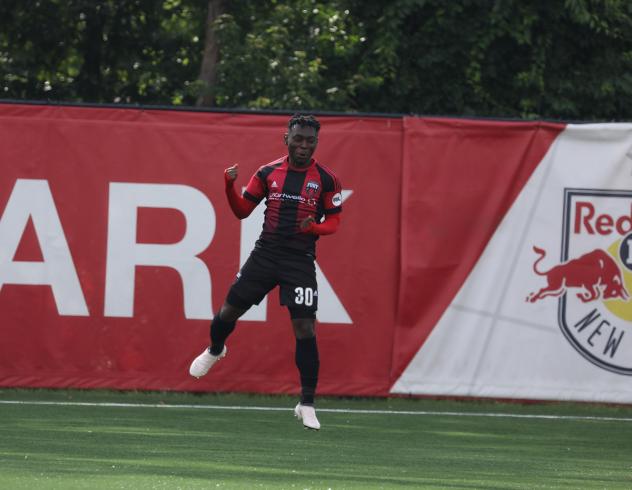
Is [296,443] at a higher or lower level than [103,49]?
lower

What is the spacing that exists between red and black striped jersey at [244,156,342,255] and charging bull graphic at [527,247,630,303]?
373 centimetres

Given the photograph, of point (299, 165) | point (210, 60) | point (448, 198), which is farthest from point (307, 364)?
point (210, 60)

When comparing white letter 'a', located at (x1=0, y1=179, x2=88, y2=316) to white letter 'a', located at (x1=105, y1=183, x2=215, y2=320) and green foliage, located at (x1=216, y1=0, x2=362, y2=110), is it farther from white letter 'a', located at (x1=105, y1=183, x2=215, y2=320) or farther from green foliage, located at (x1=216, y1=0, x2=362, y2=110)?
green foliage, located at (x1=216, y1=0, x2=362, y2=110)

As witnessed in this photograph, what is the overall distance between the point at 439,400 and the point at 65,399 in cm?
328

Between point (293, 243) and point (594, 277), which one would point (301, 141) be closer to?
point (293, 243)

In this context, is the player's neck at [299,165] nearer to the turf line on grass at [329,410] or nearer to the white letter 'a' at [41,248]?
the turf line on grass at [329,410]

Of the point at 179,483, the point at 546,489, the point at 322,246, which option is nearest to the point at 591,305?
the point at 322,246

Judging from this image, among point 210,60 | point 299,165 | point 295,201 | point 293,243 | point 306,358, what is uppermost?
point 210,60

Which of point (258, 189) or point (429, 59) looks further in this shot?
point (429, 59)

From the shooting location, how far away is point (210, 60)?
775 inches

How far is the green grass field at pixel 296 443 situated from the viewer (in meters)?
8.08

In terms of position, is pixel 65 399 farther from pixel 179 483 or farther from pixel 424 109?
pixel 424 109

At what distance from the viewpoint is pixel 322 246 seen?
42.9 feet

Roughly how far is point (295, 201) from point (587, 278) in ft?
13.8
